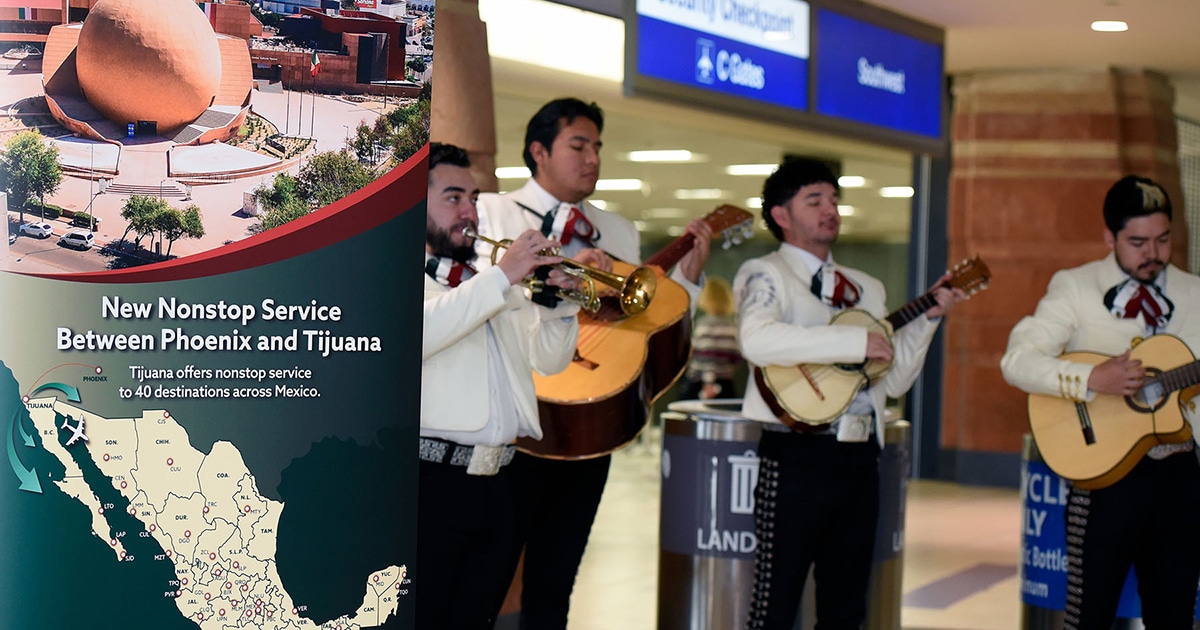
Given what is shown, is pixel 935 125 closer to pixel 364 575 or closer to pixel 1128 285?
pixel 1128 285

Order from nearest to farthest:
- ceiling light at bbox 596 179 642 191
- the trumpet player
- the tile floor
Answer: the trumpet player, the tile floor, ceiling light at bbox 596 179 642 191

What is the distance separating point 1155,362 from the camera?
3.95 m

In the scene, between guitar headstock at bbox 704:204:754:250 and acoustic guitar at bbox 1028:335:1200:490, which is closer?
acoustic guitar at bbox 1028:335:1200:490

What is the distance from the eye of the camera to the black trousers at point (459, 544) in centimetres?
316

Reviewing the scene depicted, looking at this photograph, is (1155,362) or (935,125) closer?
(1155,362)

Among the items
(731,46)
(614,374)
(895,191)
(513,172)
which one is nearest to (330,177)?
(614,374)

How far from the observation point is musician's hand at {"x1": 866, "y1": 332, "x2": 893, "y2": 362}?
3.93 m

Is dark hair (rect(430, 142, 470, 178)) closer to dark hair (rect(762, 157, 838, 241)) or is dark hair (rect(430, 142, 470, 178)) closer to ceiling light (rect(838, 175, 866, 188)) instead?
dark hair (rect(762, 157, 838, 241))

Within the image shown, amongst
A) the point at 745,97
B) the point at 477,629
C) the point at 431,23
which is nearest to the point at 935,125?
the point at 745,97

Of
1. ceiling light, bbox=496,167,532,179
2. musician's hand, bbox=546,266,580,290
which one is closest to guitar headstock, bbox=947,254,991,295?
musician's hand, bbox=546,266,580,290

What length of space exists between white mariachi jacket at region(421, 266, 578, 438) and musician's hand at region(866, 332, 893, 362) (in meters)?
0.94

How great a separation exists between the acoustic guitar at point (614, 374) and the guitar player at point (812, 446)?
23 cm

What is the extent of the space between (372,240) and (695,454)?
258cm

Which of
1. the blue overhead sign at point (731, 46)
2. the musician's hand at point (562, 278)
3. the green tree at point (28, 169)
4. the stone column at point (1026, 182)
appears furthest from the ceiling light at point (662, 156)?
the green tree at point (28, 169)
